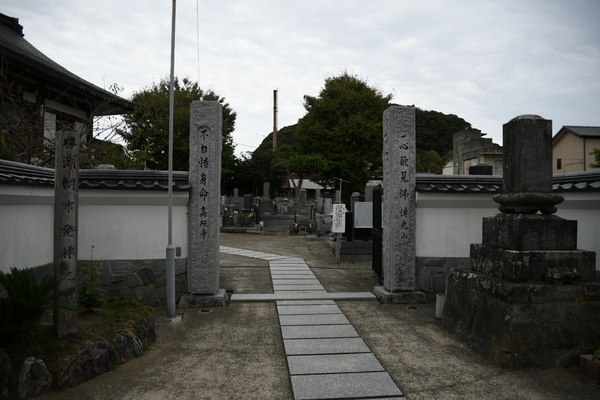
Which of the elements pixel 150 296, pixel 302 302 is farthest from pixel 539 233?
pixel 150 296

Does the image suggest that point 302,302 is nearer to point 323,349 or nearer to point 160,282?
point 323,349

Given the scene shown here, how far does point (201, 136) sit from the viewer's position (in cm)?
680

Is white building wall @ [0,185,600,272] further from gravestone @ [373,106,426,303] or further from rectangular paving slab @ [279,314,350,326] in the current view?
rectangular paving slab @ [279,314,350,326]

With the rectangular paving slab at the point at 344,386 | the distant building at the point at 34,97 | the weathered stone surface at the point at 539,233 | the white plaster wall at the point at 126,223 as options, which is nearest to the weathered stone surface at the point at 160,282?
the white plaster wall at the point at 126,223

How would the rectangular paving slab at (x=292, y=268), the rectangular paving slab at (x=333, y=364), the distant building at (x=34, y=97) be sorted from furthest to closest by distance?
the rectangular paving slab at (x=292, y=268) < the distant building at (x=34, y=97) < the rectangular paving slab at (x=333, y=364)

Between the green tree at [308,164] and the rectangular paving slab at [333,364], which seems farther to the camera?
the green tree at [308,164]

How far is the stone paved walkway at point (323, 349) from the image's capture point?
376cm

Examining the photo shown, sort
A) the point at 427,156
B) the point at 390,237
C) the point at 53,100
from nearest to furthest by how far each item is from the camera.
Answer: the point at 390,237 → the point at 53,100 → the point at 427,156

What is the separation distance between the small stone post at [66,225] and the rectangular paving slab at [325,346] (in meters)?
2.58

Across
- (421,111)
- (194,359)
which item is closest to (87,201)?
(194,359)

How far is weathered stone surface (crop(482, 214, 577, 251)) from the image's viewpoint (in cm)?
462

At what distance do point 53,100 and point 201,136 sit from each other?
24.2 feet

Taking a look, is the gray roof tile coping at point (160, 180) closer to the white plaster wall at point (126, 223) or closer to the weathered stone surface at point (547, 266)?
the white plaster wall at point (126, 223)

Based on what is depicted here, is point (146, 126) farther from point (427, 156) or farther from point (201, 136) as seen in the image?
point (427, 156)
